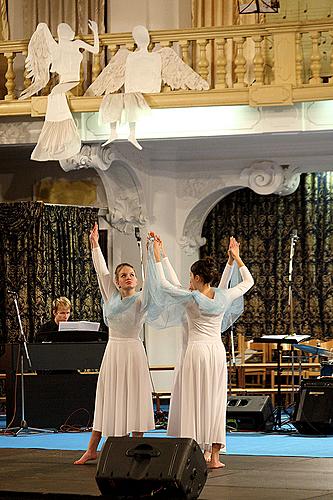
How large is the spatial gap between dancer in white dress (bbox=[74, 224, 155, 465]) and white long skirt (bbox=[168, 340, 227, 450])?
0.30 m

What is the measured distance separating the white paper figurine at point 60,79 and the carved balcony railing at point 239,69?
210 millimetres

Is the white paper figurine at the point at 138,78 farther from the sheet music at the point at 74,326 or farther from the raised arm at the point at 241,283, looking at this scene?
the raised arm at the point at 241,283

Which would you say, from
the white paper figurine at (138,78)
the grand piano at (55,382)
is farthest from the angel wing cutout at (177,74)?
the grand piano at (55,382)

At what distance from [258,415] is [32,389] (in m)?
2.43

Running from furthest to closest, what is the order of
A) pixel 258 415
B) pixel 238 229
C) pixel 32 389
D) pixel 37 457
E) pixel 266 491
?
pixel 238 229 → pixel 32 389 → pixel 258 415 → pixel 37 457 → pixel 266 491

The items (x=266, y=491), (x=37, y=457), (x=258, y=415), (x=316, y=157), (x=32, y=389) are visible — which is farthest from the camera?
(x=316, y=157)

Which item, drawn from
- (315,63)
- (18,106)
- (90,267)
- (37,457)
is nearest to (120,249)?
(90,267)

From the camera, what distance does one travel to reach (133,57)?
472 inches

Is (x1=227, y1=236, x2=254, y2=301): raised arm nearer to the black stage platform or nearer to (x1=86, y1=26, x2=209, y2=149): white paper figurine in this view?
the black stage platform

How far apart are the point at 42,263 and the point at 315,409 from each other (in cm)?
448

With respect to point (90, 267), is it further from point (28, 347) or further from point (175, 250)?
point (28, 347)

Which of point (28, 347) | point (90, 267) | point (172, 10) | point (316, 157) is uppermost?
point (172, 10)

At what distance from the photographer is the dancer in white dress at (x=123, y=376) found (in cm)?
807

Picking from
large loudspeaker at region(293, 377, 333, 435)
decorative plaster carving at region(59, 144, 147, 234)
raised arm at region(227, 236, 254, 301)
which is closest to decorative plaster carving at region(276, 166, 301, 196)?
decorative plaster carving at region(59, 144, 147, 234)
